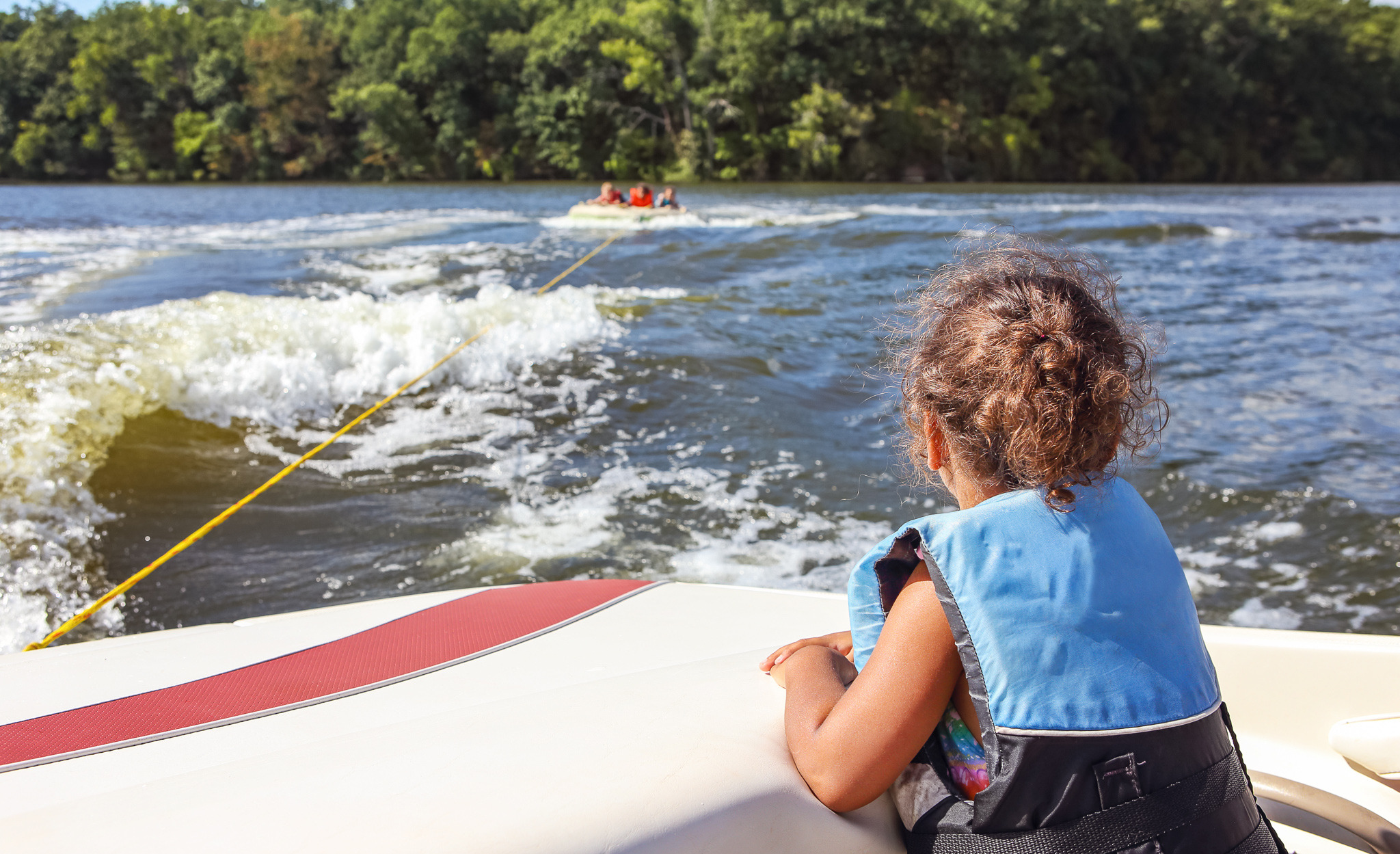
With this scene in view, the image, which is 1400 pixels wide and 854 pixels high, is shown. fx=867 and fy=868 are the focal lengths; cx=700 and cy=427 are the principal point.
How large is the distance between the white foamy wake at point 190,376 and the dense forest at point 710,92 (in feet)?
90.0

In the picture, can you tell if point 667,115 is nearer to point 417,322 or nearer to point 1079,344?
point 417,322

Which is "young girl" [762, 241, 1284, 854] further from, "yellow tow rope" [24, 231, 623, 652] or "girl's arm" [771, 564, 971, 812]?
"yellow tow rope" [24, 231, 623, 652]

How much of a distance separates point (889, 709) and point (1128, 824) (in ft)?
0.87

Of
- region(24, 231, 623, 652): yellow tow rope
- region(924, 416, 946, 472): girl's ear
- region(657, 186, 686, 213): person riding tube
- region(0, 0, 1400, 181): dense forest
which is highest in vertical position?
region(0, 0, 1400, 181): dense forest

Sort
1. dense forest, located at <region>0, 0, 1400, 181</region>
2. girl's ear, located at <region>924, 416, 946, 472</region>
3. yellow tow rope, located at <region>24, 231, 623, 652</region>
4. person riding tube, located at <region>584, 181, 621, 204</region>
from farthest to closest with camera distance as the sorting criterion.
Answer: dense forest, located at <region>0, 0, 1400, 181</region>
person riding tube, located at <region>584, 181, 621, 204</region>
yellow tow rope, located at <region>24, 231, 623, 652</region>
girl's ear, located at <region>924, 416, 946, 472</region>

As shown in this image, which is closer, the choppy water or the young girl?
the young girl

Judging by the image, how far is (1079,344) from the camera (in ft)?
3.30

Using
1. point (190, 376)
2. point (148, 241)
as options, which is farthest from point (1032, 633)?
point (148, 241)

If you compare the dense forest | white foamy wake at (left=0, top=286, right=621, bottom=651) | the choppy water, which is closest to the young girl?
the choppy water

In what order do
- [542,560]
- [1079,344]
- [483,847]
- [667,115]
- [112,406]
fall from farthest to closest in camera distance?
[667,115]
[112,406]
[542,560]
[1079,344]
[483,847]

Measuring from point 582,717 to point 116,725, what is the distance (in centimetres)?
67

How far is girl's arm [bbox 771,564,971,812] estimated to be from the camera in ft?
3.24

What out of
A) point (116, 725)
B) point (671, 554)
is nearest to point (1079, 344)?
point (116, 725)

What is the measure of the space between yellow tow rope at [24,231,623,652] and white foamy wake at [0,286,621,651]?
12 centimetres
